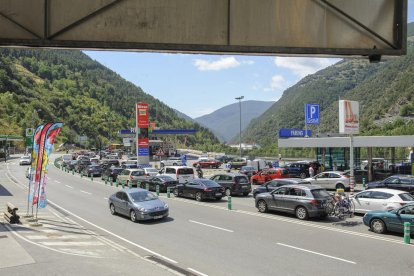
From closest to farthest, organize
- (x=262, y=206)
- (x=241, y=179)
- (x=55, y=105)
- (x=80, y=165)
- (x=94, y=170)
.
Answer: (x=262, y=206) < (x=241, y=179) < (x=94, y=170) < (x=80, y=165) < (x=55, y=105)

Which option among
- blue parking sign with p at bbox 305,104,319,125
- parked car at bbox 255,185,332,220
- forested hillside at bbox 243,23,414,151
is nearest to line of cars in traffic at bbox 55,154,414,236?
parked car at bbox 255,185,332,220

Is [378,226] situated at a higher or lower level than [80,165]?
lower

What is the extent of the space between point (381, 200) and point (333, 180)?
39.1 ft

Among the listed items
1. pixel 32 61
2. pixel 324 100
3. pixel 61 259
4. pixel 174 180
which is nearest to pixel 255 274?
pixel 61 259

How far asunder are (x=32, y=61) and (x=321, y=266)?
207 meters

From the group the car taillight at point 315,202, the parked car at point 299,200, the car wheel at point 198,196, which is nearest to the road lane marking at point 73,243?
the parked car at point 299,200

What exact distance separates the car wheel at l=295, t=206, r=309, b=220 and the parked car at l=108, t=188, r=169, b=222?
5.83 metres

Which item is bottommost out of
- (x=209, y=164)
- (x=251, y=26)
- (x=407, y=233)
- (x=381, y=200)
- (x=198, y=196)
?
(x=198, y=196)

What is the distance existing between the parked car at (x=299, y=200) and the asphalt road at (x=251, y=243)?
42 cm

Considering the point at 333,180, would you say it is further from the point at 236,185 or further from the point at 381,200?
the point at 381,200

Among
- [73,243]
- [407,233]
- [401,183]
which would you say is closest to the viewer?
[407,233]

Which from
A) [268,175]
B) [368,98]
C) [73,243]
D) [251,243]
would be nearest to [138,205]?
[73,243]

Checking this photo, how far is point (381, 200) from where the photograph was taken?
59.4ft

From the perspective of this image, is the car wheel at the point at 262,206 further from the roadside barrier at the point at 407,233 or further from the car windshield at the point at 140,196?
the roadside barrier at the point at 407,233
